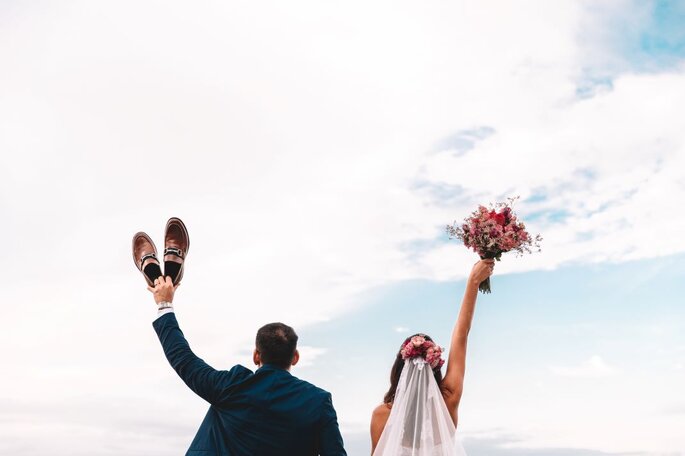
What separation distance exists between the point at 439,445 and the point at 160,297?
3.98m

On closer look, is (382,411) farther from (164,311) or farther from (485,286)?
(164,311)

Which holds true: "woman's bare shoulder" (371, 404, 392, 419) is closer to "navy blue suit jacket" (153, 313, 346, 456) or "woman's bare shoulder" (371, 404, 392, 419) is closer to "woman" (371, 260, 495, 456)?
"woman" (371, 260, 495, 456)

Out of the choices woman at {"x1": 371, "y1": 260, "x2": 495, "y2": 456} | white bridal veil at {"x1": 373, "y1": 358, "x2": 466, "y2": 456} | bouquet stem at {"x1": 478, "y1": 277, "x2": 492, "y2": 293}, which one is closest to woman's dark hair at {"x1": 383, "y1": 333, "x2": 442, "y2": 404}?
woman at {"x1": 371, "y1": 260, "x2": 495, "y2": 456}

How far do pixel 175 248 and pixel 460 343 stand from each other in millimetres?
3487

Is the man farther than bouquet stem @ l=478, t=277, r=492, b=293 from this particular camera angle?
No

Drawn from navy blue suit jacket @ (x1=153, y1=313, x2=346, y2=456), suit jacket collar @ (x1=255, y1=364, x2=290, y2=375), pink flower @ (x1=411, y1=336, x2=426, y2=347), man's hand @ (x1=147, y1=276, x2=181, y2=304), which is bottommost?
navy blue suit jacket @ (x1=153, y1=313, x2=346, y2=456)

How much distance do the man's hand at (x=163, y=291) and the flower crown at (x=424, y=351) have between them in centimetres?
341

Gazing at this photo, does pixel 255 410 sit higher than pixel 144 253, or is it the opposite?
pixel 144 253

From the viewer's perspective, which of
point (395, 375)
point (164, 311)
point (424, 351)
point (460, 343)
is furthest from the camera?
point (395, 375)

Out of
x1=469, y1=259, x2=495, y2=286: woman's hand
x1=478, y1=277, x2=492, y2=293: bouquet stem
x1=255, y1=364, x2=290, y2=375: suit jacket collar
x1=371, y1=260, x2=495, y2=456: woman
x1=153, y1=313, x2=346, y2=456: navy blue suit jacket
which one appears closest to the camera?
x1=153, y1=313, x2=346, y2=456: navy blue suit jacket

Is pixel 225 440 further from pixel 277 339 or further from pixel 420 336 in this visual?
pixel 420 336

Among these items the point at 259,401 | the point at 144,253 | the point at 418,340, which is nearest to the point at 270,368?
the point at 259,401

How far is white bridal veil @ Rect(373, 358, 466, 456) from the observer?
30.5 feet

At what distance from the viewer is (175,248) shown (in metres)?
7.49
